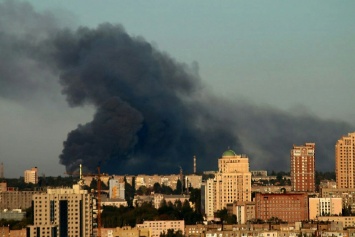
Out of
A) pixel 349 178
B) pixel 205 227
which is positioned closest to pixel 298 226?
pixel 205 227

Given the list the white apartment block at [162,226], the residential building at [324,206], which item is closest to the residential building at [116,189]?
the residential building at [324,206]

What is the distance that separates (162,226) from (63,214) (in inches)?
170

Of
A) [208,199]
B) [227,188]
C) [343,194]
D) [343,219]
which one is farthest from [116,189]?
[343,219]

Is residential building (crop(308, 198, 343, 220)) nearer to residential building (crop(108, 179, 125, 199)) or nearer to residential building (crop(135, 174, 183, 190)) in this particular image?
residential building (crop(108, 179, 125, 199))

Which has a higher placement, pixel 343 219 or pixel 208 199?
pixel 208 199

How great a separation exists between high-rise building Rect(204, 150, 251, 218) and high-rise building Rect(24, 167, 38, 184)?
36.5ft

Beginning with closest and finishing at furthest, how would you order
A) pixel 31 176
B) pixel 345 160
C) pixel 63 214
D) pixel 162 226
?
pixel 63 214
pixel 162 226
pixel 345 160
pixel 31 176

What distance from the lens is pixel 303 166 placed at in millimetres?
57219

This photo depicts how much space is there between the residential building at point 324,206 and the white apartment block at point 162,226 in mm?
5409

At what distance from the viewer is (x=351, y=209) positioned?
48.0m

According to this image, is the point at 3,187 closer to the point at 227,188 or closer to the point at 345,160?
the point at 227,188

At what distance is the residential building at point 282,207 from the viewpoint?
45.1 m

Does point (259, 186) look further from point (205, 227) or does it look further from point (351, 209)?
point (205, 227)

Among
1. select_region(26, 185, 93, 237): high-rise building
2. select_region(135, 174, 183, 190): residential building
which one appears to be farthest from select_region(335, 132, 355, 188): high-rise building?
select_region(26, 185, 93, 237): high-rise building
